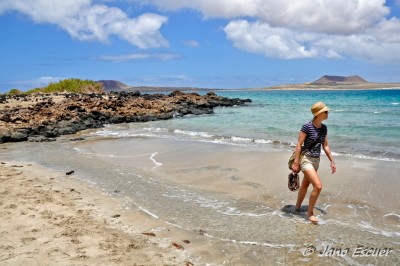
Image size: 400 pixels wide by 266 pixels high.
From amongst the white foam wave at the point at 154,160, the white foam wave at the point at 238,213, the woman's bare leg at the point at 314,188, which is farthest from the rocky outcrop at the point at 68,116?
the woman's bare leg at the point at 314,188

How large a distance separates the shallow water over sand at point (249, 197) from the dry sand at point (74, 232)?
0.57 meters

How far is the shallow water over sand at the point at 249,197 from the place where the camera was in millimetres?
5215

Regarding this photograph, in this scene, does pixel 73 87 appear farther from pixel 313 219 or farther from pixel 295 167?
pixel 313 219

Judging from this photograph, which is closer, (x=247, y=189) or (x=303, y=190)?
(x=303, y=190)

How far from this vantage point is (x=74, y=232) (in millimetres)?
5289

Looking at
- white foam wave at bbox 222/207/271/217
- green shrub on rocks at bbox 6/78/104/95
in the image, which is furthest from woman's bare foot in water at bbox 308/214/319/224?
green shrub on rocks at bbox 6/78/104/95

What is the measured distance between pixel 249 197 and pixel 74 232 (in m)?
3.77

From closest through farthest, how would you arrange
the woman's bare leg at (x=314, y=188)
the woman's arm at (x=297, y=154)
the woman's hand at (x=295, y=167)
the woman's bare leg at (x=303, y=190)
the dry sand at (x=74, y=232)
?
the dry sand at (x=74, y=232) → the woman's bare leg at (x=314, y=188) → the woman's arm at (x=297, y=154) → the woman's hand at (x=295, y=167) → the woman's bare leg at (x=303, y=190)

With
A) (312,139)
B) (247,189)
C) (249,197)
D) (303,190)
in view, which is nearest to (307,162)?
(312,139)

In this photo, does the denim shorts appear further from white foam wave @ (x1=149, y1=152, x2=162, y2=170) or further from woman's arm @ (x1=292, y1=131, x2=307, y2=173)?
white foam wave @ (x1=149, y1=152, x2=162, y2=170)

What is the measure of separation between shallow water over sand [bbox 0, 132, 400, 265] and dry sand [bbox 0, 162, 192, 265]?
0.57m

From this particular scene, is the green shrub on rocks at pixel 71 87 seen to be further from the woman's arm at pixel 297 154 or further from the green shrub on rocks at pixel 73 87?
the woman's arm at pixel 297 154

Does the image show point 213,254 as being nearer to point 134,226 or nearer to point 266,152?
point 134,226

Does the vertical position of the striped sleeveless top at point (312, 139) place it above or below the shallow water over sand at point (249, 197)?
above
